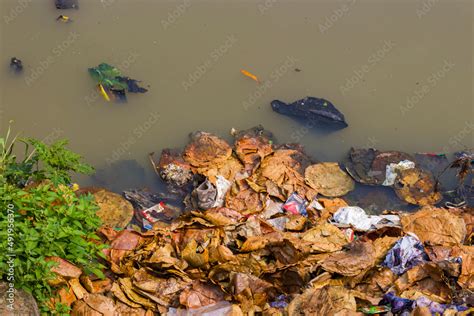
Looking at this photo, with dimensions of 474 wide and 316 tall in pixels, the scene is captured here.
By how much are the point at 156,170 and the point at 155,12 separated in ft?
9.99

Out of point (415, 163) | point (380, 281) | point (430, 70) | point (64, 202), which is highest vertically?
point (430, 70)

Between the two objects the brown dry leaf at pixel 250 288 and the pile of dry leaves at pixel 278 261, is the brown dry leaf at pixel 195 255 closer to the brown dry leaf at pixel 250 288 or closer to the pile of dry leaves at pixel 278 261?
the pile of dry leaves at pixel 278 261

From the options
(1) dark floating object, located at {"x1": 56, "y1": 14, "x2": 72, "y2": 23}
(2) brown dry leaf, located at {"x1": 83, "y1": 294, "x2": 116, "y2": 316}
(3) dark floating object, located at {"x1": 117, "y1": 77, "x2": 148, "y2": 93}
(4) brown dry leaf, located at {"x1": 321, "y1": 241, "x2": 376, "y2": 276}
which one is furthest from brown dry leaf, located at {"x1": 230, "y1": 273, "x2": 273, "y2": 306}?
(1) dark floating object, located at {"x1": 56, "y1": 14, "x2": 72, "y2": 23}

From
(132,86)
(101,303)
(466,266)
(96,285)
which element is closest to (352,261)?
(466,266)

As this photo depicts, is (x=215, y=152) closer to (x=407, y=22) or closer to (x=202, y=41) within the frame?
(x=202, y=41)

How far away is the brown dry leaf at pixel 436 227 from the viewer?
5.56m

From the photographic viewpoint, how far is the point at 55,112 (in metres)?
7.29

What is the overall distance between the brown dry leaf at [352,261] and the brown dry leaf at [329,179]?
1517 mm

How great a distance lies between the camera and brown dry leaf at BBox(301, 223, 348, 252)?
5.21m

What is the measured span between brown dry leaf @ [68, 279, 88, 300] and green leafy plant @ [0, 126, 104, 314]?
139mm

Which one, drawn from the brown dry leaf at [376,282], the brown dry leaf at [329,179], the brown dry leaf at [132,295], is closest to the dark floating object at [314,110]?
the brown dry leaf at [329,179]

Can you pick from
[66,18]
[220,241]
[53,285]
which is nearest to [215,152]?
[220,241]

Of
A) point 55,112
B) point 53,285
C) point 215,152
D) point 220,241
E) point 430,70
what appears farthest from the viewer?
point 430,70

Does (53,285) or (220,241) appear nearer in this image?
(53,285)
